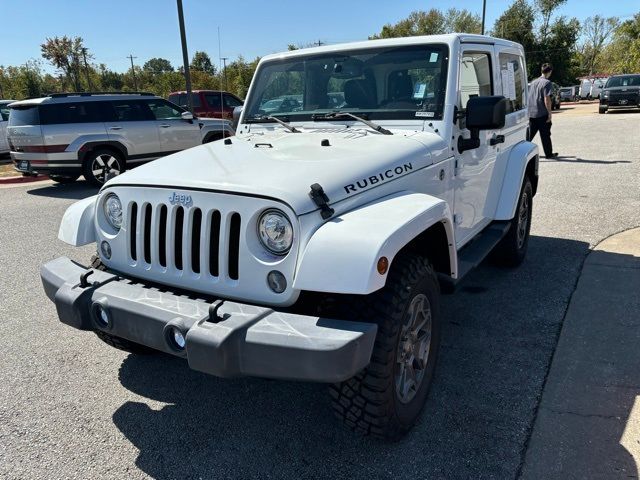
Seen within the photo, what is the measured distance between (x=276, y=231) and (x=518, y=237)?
3.29 meters

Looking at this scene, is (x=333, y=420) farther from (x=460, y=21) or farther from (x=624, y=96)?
(x=460, y=21)

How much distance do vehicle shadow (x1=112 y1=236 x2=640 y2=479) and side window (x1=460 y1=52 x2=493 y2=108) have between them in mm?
1708

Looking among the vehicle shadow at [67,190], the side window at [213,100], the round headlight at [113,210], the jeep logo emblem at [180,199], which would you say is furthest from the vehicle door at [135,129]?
the jeep logo emblem at [180,199]

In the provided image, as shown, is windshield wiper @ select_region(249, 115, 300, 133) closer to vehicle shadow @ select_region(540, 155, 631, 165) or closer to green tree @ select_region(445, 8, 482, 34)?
vehicle shadow @ select_region(540, 155, 631, 165)

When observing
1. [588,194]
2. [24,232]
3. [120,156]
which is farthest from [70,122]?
[588,194]

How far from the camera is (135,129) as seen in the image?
10.7 meters

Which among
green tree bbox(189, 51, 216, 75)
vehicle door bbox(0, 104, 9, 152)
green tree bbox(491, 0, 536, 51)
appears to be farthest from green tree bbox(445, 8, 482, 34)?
vehicle door bbox(0, 104, 9, 152)

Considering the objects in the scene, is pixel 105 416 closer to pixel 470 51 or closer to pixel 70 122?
pixel 470 51

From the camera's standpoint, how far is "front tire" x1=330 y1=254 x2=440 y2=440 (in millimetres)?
2316

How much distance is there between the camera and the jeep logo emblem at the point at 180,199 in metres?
2.54

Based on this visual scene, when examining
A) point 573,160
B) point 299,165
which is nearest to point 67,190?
point 299,165

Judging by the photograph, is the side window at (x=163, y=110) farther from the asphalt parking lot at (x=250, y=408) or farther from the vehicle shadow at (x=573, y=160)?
the vehicle shadow at (x=573, y=160)

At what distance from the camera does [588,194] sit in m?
7.98

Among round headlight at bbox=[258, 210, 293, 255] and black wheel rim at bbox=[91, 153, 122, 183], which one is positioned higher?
round headlight at bbox=[258, 210, 293, 255]
